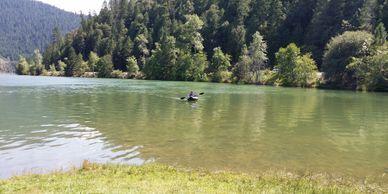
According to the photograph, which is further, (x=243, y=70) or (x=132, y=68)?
(x=132, y=68)

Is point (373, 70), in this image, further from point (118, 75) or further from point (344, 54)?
point (118, 75)

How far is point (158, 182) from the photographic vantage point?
606 inches

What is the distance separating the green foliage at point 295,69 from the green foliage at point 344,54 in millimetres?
5585

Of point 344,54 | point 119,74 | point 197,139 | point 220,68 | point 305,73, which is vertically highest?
point 344,54

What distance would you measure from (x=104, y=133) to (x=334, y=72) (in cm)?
9443

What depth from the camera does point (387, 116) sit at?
4559 cm

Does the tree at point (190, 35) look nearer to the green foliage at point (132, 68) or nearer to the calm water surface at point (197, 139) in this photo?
the green foliage at point (132, 68)

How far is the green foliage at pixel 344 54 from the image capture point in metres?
109

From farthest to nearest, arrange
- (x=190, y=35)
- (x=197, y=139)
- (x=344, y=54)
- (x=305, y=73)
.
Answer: (x=190, y=35) → (x=305, y=73) → (x=344, y=54) → (x=197, y=139)

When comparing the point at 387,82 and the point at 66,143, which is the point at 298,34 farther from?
the point at 66,143

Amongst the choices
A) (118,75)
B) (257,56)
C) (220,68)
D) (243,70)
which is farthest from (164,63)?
(257,56)

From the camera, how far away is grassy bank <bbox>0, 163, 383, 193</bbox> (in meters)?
14.0

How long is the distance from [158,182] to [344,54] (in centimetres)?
10609

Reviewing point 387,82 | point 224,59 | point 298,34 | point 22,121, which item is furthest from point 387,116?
point 298,34
